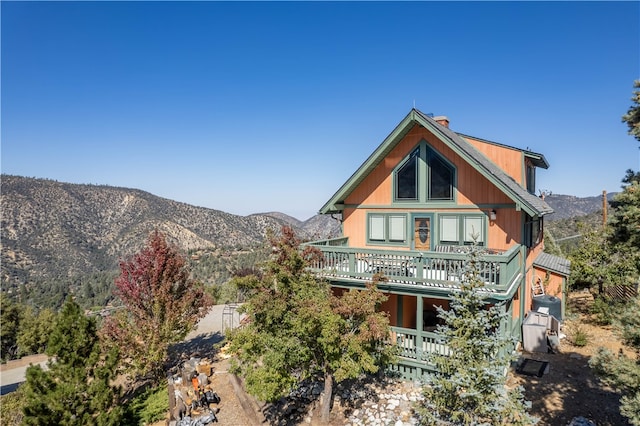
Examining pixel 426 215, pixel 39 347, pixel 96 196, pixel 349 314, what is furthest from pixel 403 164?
pixel 96 196


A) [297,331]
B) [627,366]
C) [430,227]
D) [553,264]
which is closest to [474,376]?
[627,366]

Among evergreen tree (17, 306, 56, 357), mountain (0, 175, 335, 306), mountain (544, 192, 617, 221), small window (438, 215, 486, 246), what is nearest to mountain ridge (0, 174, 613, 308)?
mountain (0, 175, 335, 306)

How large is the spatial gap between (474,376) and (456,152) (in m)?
8.37

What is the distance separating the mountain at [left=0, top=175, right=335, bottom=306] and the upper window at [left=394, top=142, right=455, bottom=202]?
5082 centimetres

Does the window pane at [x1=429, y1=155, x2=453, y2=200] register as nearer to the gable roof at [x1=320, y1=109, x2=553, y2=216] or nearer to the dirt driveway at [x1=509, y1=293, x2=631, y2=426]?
the gable roof at [x1=320, y1=109, x2=553, y2=216]

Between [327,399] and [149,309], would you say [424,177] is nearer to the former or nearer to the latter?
[327,399]

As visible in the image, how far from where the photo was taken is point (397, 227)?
48.2ft

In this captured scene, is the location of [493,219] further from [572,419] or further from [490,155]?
[572,419]

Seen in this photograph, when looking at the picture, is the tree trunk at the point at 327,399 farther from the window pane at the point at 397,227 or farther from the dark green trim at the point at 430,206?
the dark green trim at the point at 430,206

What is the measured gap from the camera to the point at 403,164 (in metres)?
14.5

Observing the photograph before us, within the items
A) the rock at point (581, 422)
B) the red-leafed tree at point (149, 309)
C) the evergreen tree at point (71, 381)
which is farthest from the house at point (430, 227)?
the evergreen tree at point (71, 381)

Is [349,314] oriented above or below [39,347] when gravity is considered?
above

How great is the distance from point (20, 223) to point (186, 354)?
8394 cm

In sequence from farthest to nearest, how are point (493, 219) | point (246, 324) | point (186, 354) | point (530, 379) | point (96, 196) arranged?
point (96, 196) < point (186, 354) < point (493, 219) < point (530, 379) < point (246, 324)
